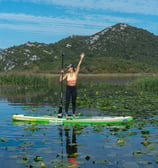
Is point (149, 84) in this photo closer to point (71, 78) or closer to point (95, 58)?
point (71, 78)

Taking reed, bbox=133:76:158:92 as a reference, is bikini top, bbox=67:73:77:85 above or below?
above

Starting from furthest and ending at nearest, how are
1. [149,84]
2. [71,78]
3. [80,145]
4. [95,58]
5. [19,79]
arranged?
[95,58]
[19,79]
[149,84]
[71,78]
[80,145]

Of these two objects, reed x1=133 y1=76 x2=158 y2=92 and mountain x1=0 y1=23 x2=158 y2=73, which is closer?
reed x1=133 y1=76 x2=158 y2=92

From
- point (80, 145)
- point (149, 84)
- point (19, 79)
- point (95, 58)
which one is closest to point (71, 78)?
point (80, 145)

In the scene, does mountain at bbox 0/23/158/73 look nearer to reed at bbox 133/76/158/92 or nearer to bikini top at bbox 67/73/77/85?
reed at bbox 133/76/158/92

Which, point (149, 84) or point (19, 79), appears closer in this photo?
point (149, 84)

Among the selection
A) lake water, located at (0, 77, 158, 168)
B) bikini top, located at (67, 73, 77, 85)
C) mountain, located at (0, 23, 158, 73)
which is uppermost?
mountain, located at (0, 23, 158, 73)

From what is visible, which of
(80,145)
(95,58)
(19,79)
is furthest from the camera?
(95,58)

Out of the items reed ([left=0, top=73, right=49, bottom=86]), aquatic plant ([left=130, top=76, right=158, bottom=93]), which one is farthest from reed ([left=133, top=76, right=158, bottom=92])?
reed ([left=0, top=73, right=49, bottom=86])

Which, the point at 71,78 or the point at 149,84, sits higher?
the point at 71,78

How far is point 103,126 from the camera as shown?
58.5 ft

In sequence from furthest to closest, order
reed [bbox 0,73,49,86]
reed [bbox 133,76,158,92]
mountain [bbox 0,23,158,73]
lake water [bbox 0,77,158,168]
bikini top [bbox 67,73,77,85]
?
mountain [bbox 0,23,158,73] < reed [bbox 0,73,49,86] < reed [bbox 133,76,158,92] < bikini top [bbox 67,73,77,85] < lake water [bbox 0,77,158,168]

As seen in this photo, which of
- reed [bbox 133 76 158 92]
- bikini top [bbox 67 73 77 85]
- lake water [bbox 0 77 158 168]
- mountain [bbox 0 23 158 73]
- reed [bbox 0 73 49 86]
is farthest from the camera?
mountain [bbox 0 23 158 73]

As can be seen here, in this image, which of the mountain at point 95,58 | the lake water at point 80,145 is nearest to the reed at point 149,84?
the lake water at point 80,145
